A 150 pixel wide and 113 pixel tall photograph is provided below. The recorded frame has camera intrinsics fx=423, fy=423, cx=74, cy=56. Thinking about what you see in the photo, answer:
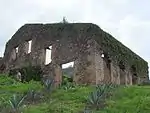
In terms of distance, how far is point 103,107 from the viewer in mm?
16359

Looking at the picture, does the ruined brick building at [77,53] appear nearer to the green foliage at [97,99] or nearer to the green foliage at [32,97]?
the green foliage at [32,97]

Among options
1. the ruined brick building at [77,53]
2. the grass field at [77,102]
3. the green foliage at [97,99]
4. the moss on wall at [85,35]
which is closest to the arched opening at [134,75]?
the ruined brick building at [77,53]

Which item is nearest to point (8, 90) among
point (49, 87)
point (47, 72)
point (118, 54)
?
point (49, 87)

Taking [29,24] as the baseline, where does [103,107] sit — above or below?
below

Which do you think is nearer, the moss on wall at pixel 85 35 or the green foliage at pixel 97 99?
the green foliage at pixel 97 99

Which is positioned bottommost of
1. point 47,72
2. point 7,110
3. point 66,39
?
point 7,110

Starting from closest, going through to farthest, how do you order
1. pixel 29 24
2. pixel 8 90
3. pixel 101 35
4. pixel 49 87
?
pixel 49 87 < pixel 8 90 < pixel 101 35 < pixel 29 24

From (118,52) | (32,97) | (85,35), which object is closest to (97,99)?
(32,97)

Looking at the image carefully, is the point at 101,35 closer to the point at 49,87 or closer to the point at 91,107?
the point at 49,87

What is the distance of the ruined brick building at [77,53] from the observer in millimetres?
30203

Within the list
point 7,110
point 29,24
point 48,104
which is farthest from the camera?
point 29,24

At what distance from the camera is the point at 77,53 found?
1216 inches

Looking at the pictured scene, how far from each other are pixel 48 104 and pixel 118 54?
55.8 feet

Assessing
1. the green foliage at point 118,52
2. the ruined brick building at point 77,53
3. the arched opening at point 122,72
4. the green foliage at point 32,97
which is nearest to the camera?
the green foliage at point 32,97
